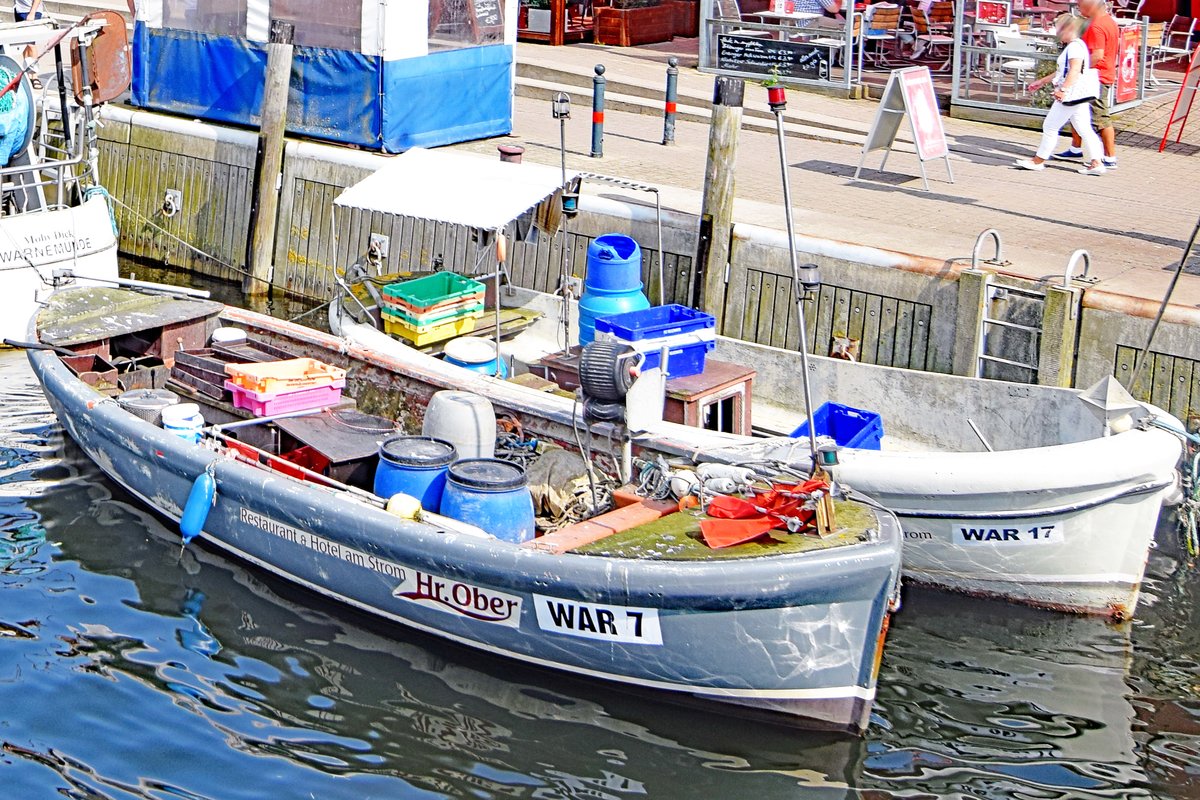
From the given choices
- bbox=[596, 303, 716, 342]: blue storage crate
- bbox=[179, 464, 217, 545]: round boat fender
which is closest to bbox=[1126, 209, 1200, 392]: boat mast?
bbox=[596, 303, 716, 342]: blue storage crate

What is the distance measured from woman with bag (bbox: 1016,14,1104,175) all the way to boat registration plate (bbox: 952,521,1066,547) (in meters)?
6.94

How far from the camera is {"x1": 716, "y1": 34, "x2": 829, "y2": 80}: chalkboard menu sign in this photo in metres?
18.8

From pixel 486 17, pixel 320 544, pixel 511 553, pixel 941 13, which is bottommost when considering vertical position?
pixel 320 544

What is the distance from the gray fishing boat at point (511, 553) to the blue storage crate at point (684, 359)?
0.64 m

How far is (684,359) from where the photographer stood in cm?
1014

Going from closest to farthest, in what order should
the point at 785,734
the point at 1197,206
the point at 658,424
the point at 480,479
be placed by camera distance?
the point at 785,734 → the point at 480,479 → the point at 658,424 → the point at 1197,206

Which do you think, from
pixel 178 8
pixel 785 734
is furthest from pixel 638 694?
pixel 178 8

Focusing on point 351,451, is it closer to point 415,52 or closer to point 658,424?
point 658,424

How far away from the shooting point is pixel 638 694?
8.06 meters

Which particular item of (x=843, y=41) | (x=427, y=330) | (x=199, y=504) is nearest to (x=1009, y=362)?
(x=427, y=330)

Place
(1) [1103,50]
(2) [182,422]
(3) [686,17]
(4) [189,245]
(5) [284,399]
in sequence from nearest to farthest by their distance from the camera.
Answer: (2) [182,422] → (5) [284,399] → (1) [1103,50] → (4) [189,245] → (3) [686,17]

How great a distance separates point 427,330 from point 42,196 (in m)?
5.31

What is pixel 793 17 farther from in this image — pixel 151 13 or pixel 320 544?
pixel 320 544

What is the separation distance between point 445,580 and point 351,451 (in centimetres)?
151
